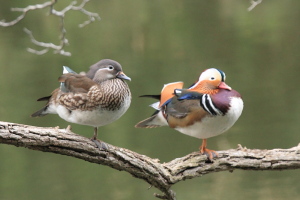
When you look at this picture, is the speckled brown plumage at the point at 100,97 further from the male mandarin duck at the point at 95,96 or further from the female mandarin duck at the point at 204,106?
the female mandarin duck at the point at 204,106

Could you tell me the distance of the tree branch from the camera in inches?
165

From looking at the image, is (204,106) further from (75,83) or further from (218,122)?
(75,83)

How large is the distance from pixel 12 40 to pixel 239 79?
4417 millimetres

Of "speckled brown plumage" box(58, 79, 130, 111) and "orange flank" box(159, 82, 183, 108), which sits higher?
"orange flank" box(159, 82, 183, 108)

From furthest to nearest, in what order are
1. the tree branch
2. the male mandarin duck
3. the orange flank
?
the orange flank < the male mandarin duck < the tree branch

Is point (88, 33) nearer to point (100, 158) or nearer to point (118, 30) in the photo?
point (118, 30)

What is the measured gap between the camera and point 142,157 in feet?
15.1

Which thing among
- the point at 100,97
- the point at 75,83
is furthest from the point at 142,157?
the point at 75,83

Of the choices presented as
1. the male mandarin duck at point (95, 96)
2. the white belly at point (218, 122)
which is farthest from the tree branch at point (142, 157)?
the white belly at point (218, 122)

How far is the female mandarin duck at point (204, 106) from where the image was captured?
15.1 feet

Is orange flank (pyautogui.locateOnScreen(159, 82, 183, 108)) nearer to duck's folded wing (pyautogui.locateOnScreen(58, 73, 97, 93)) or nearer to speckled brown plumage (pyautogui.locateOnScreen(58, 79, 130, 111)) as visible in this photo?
speckled brown plumage (pyautogui.locateOnScreen(58, 79, 130, 111))

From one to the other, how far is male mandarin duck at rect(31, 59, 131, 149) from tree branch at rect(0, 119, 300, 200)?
112 mm

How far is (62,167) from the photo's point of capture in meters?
9.38

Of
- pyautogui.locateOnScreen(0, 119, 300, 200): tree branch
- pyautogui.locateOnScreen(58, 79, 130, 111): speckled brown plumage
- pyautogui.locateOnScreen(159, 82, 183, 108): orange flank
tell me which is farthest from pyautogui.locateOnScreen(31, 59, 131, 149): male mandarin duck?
pyautogui.locateOnScreen(159, 82, 183, 108): orange flank
